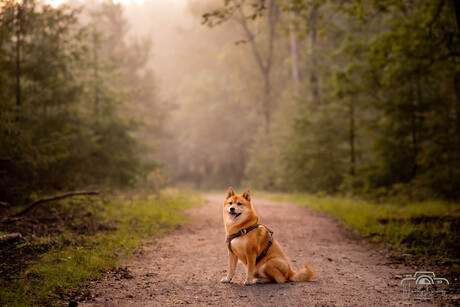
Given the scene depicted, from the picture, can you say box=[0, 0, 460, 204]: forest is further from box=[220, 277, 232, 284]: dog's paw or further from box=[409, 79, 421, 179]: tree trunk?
box=[220, 277, 232, 284]: dog's paw

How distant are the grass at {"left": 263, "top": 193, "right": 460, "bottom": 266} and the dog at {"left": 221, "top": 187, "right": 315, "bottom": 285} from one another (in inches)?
120

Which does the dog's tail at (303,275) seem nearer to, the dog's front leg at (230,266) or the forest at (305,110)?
the dog's front leg at (230,266)

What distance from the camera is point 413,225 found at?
7.64 m

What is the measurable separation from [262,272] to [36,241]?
163 inches

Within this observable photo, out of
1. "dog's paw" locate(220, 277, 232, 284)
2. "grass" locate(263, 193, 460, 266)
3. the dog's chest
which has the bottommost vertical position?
"grass" locate(263, 193, 460, 266)

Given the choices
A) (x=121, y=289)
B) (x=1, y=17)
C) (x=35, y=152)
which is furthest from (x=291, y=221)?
(x=1, y=17)

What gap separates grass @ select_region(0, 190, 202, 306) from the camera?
393 centimetres

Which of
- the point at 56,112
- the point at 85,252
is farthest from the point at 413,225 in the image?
the point at 56,112

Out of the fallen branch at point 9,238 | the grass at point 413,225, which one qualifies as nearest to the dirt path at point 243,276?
the grass at point 413,225

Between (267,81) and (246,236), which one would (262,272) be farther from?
(267,81)

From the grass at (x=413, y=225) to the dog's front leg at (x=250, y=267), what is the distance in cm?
344

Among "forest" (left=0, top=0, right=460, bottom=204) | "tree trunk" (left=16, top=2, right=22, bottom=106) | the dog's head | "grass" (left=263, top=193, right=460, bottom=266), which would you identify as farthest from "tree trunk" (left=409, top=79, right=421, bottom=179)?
"tree trunk" (left=16, top=2, right=22, bottom=106)

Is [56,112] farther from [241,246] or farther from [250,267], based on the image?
[250,267]

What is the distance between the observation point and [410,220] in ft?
26.8
